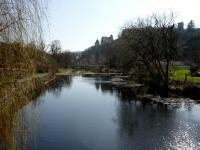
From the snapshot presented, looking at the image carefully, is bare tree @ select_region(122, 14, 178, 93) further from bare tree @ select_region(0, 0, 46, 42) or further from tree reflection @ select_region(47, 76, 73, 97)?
bare tree @ select_region(0, 0, 46, 42)

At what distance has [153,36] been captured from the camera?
1615 inches

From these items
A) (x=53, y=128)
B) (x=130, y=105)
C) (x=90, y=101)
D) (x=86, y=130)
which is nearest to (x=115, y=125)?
(x=86, y=130)

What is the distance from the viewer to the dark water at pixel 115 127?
49.7 ft

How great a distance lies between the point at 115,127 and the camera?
61.6 feet

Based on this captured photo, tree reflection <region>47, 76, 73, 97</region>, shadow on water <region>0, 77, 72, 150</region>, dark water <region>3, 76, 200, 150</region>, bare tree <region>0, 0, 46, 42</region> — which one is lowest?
dark water <region>3, 76, 200, 150</region>

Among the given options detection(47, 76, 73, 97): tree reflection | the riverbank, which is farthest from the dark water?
detection(47, 76, 73, 97): tree reflection

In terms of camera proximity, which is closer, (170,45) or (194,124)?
(194,124)

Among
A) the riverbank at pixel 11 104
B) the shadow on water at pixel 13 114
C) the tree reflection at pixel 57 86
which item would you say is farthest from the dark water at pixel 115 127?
the tree reflection at pixel 57 86

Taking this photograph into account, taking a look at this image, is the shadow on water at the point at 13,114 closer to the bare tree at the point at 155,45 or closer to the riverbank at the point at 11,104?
the riverbank at the point at 11,104

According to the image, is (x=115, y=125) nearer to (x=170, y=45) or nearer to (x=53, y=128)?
(x=53, y=128)

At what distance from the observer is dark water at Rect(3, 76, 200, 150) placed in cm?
1514

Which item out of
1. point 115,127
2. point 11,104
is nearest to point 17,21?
point 11,104

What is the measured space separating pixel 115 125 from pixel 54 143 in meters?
5.16

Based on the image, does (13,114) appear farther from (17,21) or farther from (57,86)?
(57,86)
